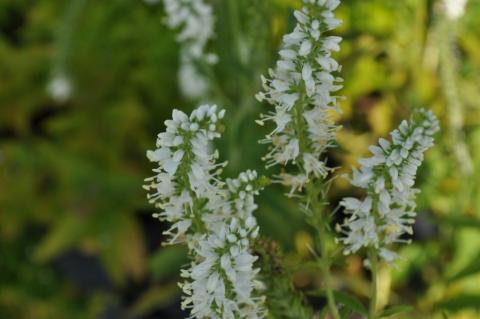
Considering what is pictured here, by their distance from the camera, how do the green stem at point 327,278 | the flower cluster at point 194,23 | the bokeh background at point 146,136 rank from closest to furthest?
the green stem at point 327,278
the flower cluster at point 194,23
the bokeh background at point 146,136

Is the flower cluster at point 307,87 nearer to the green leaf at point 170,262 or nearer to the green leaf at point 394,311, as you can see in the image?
the green leaf at point 394,311

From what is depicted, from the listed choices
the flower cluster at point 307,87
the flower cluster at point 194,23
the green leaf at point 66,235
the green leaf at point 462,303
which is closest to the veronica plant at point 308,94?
the flower cluster at point 307,87

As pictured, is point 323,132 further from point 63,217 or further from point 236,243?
point 63,217

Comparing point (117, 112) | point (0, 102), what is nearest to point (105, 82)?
point (117, 112)

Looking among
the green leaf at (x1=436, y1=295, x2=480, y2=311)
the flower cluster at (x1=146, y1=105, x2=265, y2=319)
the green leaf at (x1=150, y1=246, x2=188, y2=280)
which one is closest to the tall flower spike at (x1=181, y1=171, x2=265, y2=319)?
the flower cluster at (x1=146, y1=105, x2=265, y2=319)

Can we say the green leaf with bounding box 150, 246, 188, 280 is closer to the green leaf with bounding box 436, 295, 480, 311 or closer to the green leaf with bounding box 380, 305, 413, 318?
the green leaf with bounding box 436, 295, 480, 311

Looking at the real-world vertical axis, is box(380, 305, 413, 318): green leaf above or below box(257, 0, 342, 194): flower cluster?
below

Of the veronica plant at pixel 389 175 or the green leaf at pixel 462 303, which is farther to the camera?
the green leaf at pixel 462 303
